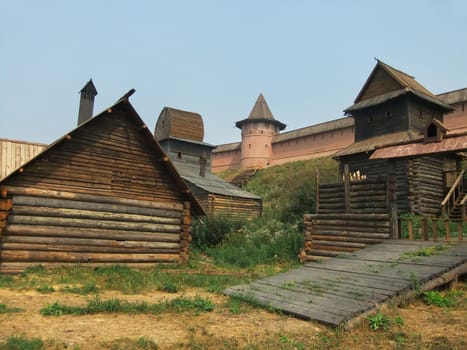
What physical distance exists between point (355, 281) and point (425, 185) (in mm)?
14997

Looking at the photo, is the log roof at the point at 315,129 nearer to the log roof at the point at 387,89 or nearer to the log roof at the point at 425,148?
the log roof at the point at 387,89

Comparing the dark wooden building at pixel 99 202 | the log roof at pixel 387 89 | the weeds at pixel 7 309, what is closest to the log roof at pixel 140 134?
the dark wooden building at pixel 99 202

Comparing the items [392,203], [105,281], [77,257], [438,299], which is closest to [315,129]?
[392,203]

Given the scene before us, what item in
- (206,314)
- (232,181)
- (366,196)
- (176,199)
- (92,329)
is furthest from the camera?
(232,181)

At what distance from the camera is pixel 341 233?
13.6 meters

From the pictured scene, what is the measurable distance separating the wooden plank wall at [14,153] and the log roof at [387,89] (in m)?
18.8

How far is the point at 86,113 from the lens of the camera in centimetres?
1748

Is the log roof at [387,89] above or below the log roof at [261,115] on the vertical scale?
below

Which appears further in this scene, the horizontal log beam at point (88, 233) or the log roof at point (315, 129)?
the log roof at point (315, 129)

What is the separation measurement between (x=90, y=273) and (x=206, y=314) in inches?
242

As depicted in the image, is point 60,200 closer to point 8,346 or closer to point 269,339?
point 8,346

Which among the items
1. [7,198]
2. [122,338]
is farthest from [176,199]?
[122,338]

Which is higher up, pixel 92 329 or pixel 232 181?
pixel 232 181

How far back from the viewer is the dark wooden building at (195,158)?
3073 cm
